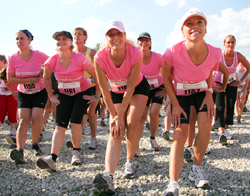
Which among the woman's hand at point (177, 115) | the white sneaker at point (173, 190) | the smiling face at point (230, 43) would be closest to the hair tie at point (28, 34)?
the woman's hand at point (177, 115)

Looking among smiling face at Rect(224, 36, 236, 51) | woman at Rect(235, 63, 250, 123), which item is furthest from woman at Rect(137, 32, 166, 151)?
woman at Rect(235, 63, 250, 123)

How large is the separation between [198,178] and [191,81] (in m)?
1.24

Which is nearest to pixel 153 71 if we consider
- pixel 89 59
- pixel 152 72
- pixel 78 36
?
pixel 152 72

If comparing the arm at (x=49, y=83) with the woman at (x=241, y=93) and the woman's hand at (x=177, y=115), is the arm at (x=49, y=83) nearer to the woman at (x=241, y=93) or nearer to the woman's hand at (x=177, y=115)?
the woman's hand at (x=177, y=115)

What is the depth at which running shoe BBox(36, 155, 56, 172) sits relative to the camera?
11.0ft

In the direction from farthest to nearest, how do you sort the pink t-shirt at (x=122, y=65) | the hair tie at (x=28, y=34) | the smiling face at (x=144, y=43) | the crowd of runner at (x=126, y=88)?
the smiling face at (x=144, y=43) → the hair tie at (x=28, y=34) → the pink t-shirt at (x=122, y=65) → the crowd of runner at (x=126, y=88)

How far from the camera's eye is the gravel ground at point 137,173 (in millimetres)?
2908

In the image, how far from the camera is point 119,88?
329cm

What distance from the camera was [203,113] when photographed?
2908 millimetres

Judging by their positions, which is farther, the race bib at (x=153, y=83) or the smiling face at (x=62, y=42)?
the race bib at (x=153, y=83)

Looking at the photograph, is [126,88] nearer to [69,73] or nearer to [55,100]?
[69,73]

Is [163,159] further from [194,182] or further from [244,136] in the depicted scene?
[244,136]

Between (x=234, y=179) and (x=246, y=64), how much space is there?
299cm

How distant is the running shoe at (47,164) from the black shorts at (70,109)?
1.90 ft
